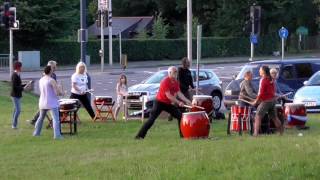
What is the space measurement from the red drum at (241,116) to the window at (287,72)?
10.8 m

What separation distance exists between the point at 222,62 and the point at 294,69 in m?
38.3

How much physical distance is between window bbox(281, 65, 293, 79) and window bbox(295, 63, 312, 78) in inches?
12.9

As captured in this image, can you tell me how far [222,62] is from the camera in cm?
6725

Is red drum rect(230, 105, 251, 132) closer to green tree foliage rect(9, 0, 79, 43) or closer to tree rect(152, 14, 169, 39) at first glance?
green tree foliage rect(9, 0, 79, 43)

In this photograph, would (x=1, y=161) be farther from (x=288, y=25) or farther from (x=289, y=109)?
(x=288, y=25)

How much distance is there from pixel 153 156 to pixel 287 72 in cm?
1646

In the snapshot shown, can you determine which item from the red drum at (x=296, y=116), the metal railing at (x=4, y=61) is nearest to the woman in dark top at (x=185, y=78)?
the red drum at (x=296, y=116)

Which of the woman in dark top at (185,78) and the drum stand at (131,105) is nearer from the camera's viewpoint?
the woman in dark top at (185,78)

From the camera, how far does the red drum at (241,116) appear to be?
1794 cm

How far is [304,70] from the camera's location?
29375 millimetres

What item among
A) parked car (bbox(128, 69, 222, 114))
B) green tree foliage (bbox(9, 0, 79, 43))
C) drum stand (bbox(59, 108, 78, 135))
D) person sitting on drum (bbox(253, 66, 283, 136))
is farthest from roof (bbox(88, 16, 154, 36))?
person sitting on drum (bbox(253, 66, 283, 136))

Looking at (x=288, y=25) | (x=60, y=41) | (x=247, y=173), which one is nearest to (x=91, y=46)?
(x=60, y=41)

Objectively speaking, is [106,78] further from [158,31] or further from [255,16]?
[158,31]

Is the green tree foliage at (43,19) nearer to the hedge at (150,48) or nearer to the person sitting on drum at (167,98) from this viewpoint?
the hedge at (150,48)
